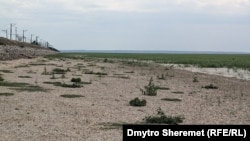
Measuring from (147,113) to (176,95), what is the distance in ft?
23.3

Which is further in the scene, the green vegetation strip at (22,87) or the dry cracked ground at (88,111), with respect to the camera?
the green vegetation strip at (22,87)

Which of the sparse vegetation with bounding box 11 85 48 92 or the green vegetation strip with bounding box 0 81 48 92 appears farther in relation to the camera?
the green vegetation strip with bounding box 0 81 48 92

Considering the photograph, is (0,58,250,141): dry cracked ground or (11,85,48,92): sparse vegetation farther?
(11,85,48,92): sparse vegetation

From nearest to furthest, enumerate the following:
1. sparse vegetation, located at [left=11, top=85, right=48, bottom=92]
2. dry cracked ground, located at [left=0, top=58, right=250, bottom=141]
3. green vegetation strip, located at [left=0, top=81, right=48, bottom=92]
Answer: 1. dry cracked ground, located at [left=0, top=58, right=250, bottom=141]
2. sparse vegetation, located at [left=11, top=85, right=48, bottom=92]
3. green vegetation strip, located at [left=0, top=81, right=48, bottom=92]

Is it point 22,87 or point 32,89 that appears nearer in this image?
point 32,89

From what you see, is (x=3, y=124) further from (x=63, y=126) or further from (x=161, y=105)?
(x=161, y=105)

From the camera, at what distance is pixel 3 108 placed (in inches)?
607

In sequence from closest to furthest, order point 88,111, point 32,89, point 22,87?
point 88,111, point 32,89, point 22,87

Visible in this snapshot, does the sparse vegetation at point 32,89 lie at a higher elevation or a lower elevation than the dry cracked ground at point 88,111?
higher

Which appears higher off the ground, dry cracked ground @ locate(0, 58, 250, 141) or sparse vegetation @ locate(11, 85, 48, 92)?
sparse vegetation @ locate(11, 85, 48, 92)

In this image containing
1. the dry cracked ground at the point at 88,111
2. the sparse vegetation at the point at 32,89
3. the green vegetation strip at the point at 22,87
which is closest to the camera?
the dry cracked ground at the point at 88,111

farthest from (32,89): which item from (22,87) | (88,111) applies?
(88,111)

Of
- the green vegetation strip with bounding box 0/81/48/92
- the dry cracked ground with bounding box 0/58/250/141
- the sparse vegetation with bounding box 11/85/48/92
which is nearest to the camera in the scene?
the dry cracked ground with bounding box 0/58/250/141

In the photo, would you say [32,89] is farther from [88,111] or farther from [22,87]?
[88,111]
